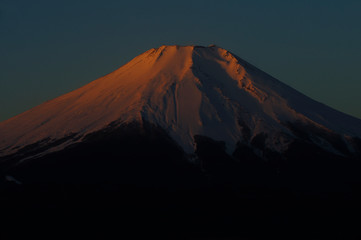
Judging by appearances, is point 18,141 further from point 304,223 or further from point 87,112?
point 304,223

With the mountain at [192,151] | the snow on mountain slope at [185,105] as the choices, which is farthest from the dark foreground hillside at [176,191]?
the snow on mountain slope at [185,105]

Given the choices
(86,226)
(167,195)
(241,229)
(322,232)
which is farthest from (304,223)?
(86,226)

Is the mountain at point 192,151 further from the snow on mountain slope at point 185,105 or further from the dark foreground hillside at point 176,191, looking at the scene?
the snow on mountain slope at point 185,105

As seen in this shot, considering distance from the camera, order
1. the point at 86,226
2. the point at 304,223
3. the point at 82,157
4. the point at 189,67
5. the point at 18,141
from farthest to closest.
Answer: the point at 189,67, the point at 18,141, the point at 82,157, the point at 304,223, the point at 86,226

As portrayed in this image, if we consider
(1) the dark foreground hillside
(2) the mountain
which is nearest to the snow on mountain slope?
(2) the mountain

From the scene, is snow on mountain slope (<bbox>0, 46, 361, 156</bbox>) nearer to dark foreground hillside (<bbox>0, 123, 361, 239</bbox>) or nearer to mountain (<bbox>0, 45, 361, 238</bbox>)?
mountain (<bbox>0, 45, 361, 238</bbox>)

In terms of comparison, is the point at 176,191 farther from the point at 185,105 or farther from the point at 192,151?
the point at 185,105
